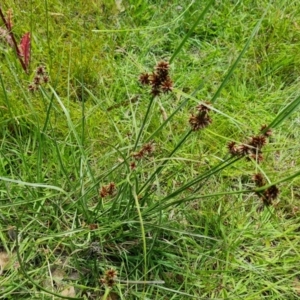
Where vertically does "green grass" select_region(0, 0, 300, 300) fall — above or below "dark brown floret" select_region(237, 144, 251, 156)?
below

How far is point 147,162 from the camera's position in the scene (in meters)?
1.63

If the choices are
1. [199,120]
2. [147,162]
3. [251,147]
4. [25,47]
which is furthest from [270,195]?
[25,47]

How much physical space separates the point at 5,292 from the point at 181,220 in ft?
1.88

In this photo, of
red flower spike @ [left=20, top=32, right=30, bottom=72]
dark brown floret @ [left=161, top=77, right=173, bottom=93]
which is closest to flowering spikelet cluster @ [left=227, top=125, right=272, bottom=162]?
dark brown floret @ [left=161, top=77, right=173, bottom=93]

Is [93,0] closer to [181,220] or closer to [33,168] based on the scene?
[33,168]

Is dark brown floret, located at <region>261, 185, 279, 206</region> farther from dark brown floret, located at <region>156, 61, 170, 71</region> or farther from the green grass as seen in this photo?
dark brown floret, located at <region>156, 61, 170, 71</region>

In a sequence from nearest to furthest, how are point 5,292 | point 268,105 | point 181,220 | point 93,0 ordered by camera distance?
1. point 5,292
2. point 181,220
3. point 268,105
4. point 93,0

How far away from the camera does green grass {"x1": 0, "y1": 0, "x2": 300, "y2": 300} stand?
4.47 ft

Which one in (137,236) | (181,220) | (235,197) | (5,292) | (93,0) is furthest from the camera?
(93,0)

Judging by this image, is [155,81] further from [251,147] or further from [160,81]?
[251,147]

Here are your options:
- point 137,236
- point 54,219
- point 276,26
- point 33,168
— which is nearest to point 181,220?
point 137,236

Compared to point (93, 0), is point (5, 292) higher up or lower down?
lower down

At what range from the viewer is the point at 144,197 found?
A: 1403 millimetres

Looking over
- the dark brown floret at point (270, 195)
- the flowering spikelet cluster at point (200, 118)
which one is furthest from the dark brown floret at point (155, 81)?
the dark brown floret at point (270, 195)
